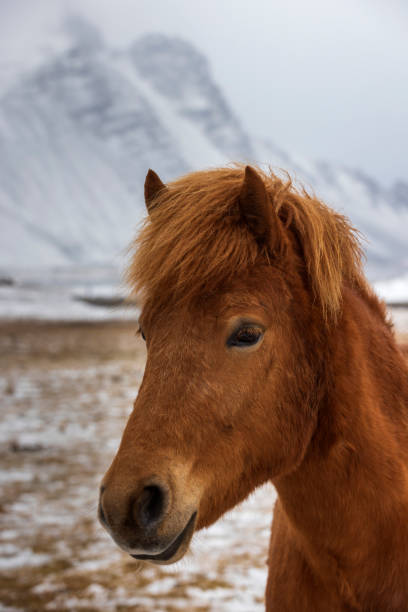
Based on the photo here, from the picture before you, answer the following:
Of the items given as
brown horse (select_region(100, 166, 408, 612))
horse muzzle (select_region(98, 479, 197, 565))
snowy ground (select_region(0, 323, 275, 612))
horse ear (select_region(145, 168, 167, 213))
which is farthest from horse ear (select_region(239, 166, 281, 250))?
snowy ground (select_region(0, 323, 275, 612))

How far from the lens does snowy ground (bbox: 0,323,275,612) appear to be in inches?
135

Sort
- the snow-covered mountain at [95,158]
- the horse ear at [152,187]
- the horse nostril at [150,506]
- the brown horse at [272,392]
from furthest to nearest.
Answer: the snow-covered mountain at [95,158] < the horse ear at [152,187] < the brown horse at [272,392] < the horse nostril at [150,506]

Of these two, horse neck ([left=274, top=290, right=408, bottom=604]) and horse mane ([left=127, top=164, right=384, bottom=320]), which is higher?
horse mane ([left=127, top=164, right=384, bottom=320])

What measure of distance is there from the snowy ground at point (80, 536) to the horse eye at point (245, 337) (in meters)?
0.89

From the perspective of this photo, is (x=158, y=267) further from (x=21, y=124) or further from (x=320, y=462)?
(x=21, y=124)

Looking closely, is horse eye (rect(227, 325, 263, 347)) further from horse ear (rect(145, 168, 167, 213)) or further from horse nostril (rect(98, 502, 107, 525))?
horse ear (rect(145, 168, 167, 213))

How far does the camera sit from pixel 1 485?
17.2ft

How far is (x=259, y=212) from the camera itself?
1647mm

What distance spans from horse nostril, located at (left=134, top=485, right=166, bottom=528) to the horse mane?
576 mm

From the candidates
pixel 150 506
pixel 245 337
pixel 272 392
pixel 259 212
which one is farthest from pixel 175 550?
pixel 259 212

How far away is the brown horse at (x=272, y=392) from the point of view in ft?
5.02

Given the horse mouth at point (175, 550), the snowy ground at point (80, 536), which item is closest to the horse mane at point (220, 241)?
the horse mouth at point (175, 550)

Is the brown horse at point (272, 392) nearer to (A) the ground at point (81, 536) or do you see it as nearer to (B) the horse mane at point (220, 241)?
(B) the horse mane at point (220, 241)

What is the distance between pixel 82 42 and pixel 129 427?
213 metres
